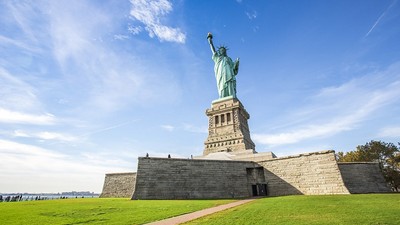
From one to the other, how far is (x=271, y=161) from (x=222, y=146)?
14.2m

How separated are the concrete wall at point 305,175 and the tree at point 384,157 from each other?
15.9 meters

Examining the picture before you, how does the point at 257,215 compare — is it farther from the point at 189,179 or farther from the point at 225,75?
the point at 225,75

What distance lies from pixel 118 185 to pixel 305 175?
72.2ft

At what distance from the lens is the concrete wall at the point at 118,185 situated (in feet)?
92.5

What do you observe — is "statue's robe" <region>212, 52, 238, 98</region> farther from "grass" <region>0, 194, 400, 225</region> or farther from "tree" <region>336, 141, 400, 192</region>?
"grass" <region>0, 194, 400, 225</region>

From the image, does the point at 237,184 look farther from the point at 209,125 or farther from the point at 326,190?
the point at 209,125

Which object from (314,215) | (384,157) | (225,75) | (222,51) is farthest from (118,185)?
(384,157)

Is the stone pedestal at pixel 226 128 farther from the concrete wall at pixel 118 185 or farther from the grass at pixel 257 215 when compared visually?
the grass at pixel 257 215

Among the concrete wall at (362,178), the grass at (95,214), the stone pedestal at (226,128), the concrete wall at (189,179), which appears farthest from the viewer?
the stone pedestal at (226,128)

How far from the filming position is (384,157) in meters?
32.2

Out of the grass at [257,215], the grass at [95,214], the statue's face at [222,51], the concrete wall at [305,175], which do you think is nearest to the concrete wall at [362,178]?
the concrete wall at [305,175]

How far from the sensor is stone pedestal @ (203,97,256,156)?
121 ft

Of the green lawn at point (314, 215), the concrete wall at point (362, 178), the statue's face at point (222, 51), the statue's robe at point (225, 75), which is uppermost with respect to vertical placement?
the statue's face at point (222, 51)

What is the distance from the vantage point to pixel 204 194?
2189 centimetres
